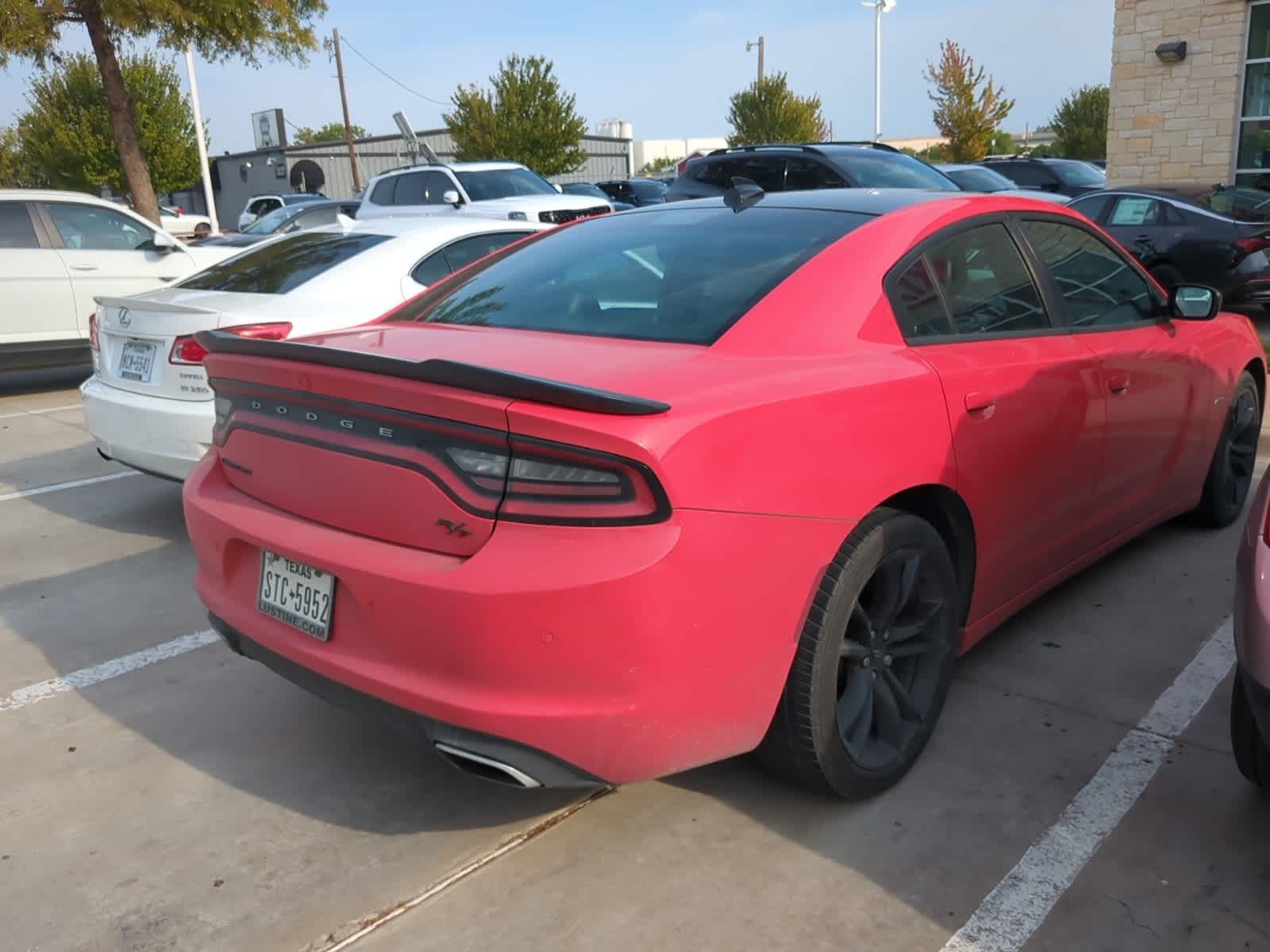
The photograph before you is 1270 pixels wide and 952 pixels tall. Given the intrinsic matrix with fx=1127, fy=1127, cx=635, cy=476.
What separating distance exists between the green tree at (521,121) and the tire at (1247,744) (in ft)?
116

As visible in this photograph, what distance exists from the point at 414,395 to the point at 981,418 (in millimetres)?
1580

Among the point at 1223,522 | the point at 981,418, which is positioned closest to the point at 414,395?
the point at 981,418

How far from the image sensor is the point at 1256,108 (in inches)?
609

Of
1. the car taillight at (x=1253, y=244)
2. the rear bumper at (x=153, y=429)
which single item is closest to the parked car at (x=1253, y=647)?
the rear bumper at (x=153, y=429)

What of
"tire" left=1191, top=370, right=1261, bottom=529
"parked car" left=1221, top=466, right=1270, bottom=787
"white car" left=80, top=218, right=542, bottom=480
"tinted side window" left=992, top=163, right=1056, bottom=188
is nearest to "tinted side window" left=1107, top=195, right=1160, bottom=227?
"tinted side window" left=992, top=163, right=1056, bottom=188

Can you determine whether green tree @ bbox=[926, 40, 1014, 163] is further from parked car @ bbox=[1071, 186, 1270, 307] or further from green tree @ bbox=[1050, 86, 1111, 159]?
parked car @ bbox=[1071, 186, 1270, 307]

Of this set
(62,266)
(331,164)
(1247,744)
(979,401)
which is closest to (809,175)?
(62,266)

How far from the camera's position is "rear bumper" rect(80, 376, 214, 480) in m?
4.99

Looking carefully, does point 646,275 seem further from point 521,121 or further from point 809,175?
point 521,121

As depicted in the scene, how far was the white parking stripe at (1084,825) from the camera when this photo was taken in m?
2.43

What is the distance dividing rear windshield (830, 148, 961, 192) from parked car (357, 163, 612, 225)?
3.57 meters

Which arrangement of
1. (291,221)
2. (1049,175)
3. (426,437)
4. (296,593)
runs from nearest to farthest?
(426,437) < (296,593) < (291,221) < (1049,175)

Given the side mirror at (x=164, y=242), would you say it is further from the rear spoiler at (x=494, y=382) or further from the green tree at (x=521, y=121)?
the green tree at (x=521, y=121)

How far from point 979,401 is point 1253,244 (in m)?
8.94
